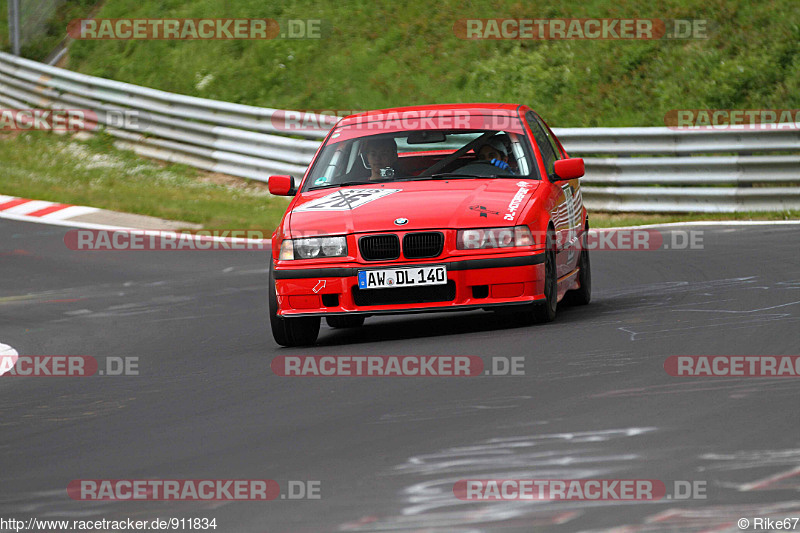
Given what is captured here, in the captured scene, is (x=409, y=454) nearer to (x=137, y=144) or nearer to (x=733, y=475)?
(x=733, y=475)

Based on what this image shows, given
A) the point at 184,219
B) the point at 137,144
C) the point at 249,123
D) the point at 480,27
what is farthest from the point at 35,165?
the point at 480,27

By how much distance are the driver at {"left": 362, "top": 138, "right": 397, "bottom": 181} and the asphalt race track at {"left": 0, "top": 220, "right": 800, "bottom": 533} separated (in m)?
1.10

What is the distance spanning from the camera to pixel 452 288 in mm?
8117

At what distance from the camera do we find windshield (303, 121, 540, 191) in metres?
9.18

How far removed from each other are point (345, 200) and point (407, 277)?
0.83 meters

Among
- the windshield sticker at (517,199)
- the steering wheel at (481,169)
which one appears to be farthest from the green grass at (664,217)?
the windshield sticker at (517,199)

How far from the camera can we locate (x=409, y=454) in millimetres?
5277

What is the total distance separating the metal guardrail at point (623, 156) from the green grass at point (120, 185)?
1.87 ft

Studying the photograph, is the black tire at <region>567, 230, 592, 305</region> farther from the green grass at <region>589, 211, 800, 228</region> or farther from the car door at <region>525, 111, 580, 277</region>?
the green grass at <region>589, 211, 800, 228</region>

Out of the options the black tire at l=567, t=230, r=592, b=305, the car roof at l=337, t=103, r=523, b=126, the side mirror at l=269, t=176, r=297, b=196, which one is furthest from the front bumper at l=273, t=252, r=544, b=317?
the car roof at l=337, t=103, r=523, b=126

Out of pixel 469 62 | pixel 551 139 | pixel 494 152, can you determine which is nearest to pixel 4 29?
pixel 469 62

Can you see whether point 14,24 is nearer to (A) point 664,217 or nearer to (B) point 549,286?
(A) point 664,217

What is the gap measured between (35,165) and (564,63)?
30.6 ft

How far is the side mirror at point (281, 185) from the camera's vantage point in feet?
30.4
